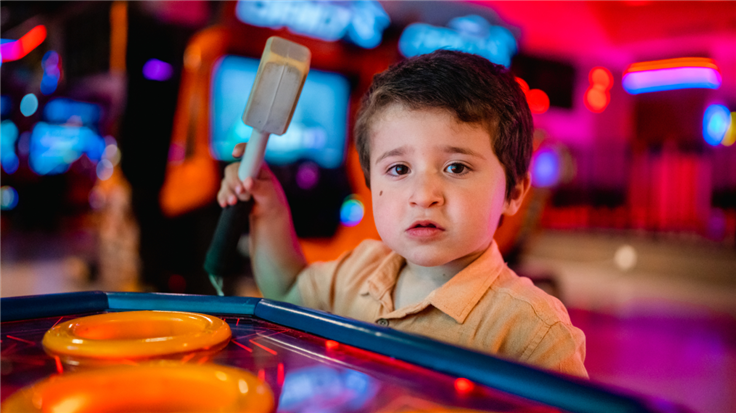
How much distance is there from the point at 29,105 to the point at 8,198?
1.04 meters

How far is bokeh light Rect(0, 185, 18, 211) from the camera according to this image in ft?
19.4

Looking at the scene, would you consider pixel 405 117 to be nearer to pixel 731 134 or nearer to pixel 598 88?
pixel 598 88

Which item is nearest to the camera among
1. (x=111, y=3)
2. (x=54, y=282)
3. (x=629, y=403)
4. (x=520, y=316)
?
(x=629, y=403)

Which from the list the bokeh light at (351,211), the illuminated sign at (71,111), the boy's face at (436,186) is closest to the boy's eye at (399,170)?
the boy's face at (436,186)

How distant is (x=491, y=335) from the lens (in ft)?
2.05

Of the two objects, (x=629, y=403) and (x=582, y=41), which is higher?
(x=582, y=41)

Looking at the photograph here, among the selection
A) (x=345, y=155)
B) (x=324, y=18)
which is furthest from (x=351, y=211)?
(x=324, y=18)

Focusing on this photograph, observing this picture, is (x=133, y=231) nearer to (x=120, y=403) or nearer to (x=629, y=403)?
(x=120, y=403)

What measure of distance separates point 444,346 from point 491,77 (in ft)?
1.18

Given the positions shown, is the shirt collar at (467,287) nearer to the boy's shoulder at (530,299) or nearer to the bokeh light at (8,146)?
the boy's shoulder at (530,299)

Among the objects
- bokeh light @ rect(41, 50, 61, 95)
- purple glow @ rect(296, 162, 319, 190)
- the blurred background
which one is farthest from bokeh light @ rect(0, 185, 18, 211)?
purple glow @ rect(296, 162, 319, 190)

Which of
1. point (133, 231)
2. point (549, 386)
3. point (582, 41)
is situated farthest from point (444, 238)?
point (582, 41)

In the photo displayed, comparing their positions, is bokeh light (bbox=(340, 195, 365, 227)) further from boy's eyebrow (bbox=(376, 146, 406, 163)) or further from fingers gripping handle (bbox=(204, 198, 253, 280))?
boy's eyebrow (bbox=(376, 146, 406, 163))

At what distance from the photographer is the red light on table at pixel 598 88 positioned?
248 inches
